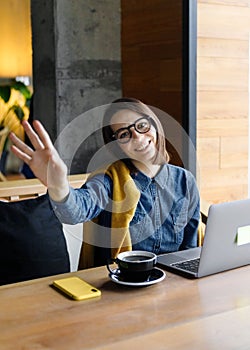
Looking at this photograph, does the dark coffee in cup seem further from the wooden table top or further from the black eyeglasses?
the black eyeglasses

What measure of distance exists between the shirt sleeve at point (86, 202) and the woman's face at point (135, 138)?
Result: 0.12 meters

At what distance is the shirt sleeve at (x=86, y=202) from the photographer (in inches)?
61.6

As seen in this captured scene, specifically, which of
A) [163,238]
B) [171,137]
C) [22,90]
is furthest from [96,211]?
[22,90]

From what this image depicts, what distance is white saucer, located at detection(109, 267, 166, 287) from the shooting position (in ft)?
4.96

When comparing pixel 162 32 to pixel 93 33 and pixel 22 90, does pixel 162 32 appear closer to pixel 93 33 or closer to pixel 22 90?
pixel 93 33

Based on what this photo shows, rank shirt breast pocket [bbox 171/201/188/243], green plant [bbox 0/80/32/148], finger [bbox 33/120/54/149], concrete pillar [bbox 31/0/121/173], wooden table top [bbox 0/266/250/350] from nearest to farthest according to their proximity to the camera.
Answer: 1. wooden table top [bbox 0/266/250/350]
2. finger [bbox 33/120/54/149]
3. shirt breast pocket [bbox 171/201/188/243]
4. concrete pillar [bbox 31/0/121/173]
5. green plant [bbox 0/80/32/148]

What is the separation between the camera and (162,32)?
3.18 meters

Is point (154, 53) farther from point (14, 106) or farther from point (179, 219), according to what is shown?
point (14, 106)

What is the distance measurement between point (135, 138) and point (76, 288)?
54 centimetres

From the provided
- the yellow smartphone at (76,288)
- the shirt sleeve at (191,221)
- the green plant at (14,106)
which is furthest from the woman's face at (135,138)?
the green plant at (14,106)

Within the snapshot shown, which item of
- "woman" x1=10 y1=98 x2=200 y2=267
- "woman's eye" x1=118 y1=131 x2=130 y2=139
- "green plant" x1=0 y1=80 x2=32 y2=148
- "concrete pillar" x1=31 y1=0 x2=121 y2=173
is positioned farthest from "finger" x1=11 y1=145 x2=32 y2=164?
"green plant" x1=0 y1=80 x2=32 y2=148

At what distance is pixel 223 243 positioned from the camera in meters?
1.59

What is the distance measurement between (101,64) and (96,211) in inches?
85.9

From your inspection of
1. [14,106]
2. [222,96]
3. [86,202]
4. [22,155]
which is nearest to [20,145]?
Result: [22,155]
